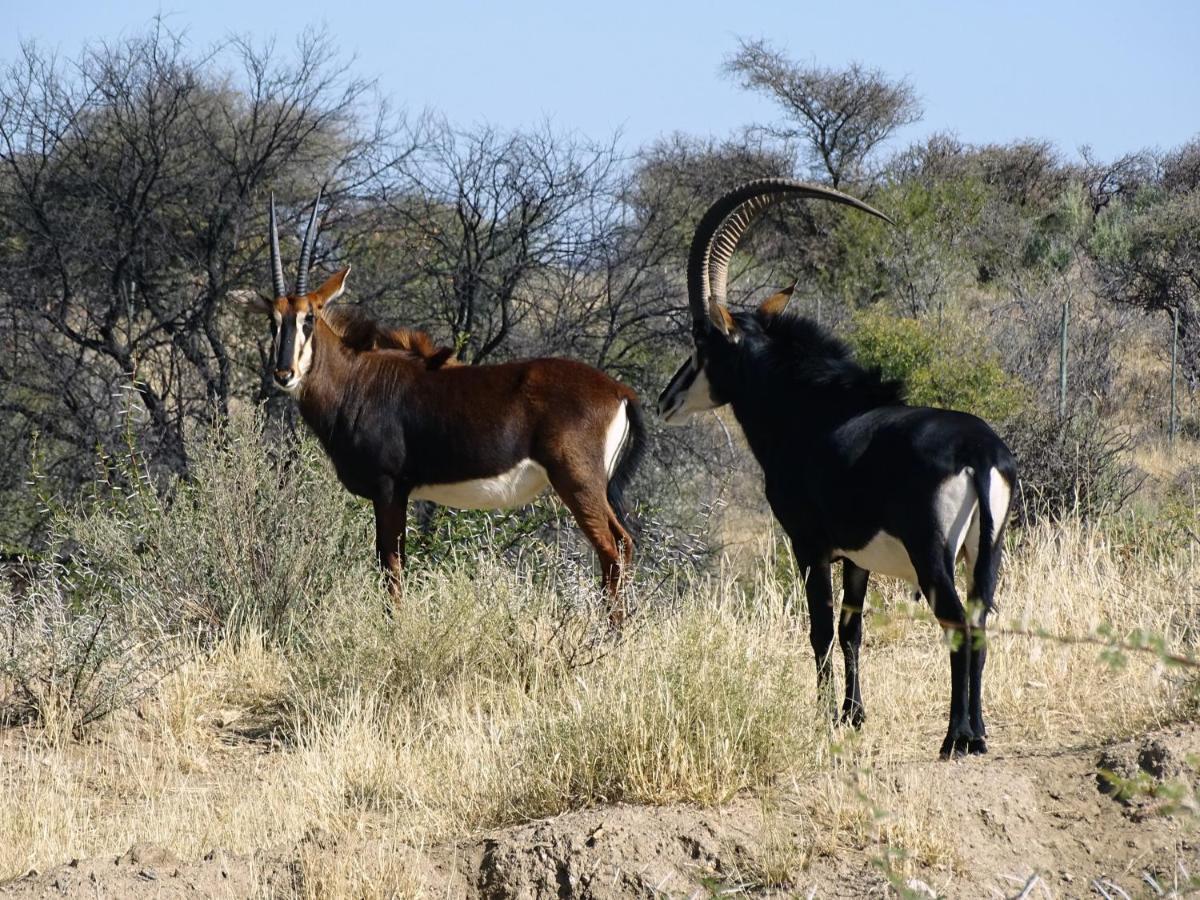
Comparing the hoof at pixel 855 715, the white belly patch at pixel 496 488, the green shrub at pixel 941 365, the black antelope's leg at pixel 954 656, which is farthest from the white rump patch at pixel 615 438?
the black antelope's leg at pixel 954 656

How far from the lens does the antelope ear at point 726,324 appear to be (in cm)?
698

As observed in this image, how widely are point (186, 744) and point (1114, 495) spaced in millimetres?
7958

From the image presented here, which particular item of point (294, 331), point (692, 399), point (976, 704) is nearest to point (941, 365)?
point (294, 331)

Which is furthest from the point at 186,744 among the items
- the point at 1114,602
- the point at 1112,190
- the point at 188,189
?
the point at 1112,190

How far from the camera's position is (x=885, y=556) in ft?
19.0

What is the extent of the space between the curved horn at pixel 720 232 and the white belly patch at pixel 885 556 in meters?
1.76

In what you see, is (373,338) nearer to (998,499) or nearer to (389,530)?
(389,530)

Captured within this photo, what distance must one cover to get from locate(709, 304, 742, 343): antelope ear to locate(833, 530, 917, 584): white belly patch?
141cm

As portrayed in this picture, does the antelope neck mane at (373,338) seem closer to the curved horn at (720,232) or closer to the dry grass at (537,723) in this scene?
the dry grass at (537,723)

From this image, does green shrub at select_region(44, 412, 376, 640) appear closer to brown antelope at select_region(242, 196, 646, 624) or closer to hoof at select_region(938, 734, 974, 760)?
brown antelope at select_region(242, 196, 646, 624)

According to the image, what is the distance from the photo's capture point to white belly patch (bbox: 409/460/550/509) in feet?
31.1

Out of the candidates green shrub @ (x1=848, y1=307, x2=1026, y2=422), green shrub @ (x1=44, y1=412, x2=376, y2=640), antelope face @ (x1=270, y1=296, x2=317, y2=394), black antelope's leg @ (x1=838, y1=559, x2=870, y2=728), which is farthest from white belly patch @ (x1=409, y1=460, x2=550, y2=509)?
green shrub @ (x1=848, y1=307, x2=1026, y2=422)

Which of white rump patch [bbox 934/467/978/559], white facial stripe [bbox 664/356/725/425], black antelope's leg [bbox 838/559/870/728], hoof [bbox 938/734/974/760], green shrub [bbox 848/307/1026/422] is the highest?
green shrub [bbox 848/307/1026/422]

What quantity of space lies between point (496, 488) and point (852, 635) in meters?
3.67
